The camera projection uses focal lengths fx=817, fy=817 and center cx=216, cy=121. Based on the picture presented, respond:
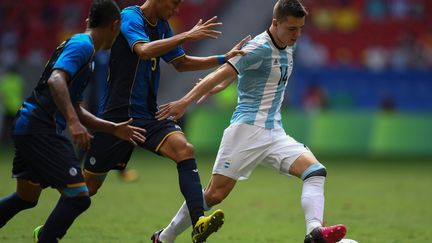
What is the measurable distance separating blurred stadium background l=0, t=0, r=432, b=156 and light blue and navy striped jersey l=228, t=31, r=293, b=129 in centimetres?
1480

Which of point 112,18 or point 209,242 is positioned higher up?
point 112,18

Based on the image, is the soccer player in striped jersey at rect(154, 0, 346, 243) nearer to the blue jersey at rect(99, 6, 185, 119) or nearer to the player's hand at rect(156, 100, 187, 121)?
the player's hand at rect(156, 100, 187, 121)

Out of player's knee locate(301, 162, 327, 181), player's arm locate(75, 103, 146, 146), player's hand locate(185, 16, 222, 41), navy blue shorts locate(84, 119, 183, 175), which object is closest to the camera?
player's arm locate(75, 103, 146, 146)

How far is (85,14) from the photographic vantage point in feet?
96.8

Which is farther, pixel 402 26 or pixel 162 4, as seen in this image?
pixel 402 26

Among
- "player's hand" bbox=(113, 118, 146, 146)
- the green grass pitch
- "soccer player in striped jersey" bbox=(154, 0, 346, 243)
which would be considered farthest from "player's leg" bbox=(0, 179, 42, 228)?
"soccer player in striped jersey" bbox=(154, 0, 346, 243)

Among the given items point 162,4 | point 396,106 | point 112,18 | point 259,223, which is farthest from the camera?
point 396,106

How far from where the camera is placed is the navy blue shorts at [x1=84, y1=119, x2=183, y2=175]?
789 centimetres

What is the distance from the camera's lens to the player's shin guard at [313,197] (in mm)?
7586

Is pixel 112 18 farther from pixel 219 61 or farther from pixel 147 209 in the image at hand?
pixel 147 209

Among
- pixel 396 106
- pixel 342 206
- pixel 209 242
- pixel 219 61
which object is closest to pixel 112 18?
pixel 219 61

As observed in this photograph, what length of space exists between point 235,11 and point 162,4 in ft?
73.2

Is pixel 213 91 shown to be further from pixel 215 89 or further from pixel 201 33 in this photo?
pixel 201 33

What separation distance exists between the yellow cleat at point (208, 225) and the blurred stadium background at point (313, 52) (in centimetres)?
1562
